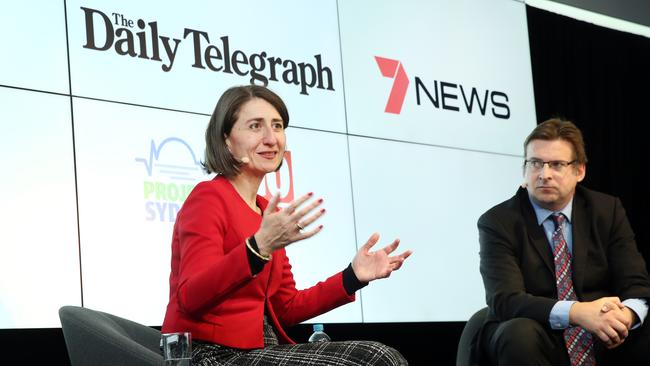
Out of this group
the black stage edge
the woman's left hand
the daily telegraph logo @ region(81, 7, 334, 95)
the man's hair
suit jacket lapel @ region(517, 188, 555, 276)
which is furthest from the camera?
the daily telegraph logo @ region(81, 7, 334, 95)

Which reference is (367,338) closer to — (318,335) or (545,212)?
(318,335)

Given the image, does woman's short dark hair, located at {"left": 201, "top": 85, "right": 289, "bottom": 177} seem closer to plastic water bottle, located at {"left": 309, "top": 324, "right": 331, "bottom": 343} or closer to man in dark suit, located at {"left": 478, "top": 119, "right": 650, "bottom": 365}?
man in dark suit, located at {"left": 478, "top": 119, "right": 650, "bottom": 365}

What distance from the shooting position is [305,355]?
7.61 feet

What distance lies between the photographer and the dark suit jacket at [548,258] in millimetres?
3307

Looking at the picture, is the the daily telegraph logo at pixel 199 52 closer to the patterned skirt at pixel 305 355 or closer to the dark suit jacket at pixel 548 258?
the dark suit jacket at pixel 548 258

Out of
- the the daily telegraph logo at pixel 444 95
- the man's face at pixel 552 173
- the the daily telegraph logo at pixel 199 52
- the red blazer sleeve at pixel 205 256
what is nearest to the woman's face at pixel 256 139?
the red blazer sleeve at pixel 205 256

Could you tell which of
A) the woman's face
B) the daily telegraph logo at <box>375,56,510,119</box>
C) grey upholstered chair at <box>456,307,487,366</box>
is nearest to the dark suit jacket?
grey upholstered chair at <box>456,307,487,366</box>

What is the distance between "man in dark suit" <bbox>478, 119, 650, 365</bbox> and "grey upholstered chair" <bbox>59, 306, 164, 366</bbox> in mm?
1267

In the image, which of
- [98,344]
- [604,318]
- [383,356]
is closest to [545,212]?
[604,318]

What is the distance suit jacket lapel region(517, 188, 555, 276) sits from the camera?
11.1ft

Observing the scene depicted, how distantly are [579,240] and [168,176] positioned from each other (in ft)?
6.40

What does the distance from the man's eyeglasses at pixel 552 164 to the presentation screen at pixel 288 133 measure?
5.34 ft

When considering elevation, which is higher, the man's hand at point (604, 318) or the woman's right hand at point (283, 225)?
the woman's right hand at point (283, 225)

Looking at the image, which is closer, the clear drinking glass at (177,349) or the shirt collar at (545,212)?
the clear drinking glass at (177,349)
